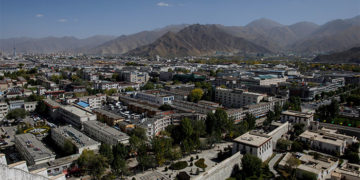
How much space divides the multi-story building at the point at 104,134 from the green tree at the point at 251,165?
5244 mm

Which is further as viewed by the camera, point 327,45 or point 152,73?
point 327,45

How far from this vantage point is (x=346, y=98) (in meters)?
20.6

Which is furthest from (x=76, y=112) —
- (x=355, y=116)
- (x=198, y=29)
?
(x=198, y=29)

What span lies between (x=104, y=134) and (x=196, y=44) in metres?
87.2

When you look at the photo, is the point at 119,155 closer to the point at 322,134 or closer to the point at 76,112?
the point at 76,112

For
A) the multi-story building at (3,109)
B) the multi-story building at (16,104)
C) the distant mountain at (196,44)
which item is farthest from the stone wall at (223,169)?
the distant mountain at (196,44)

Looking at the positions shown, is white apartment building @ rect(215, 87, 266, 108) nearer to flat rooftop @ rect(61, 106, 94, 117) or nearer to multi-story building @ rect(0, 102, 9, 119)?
flat rooftop @ rect(61, 106, 94, 117)

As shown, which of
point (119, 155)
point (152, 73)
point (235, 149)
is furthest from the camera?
point (152, 73)

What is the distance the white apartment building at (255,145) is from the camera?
10.3m

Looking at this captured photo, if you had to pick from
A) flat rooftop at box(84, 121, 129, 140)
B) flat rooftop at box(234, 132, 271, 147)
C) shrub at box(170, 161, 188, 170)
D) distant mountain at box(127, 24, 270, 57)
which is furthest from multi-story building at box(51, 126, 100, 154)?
distant mountain at box(127, 24, 270, 57)

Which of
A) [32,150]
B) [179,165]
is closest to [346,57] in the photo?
[179,165]

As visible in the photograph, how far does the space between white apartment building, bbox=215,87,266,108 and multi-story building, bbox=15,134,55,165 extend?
13882 millimetres

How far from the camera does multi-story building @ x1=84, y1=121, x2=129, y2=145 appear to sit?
36.5ft

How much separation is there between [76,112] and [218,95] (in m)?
11.6
